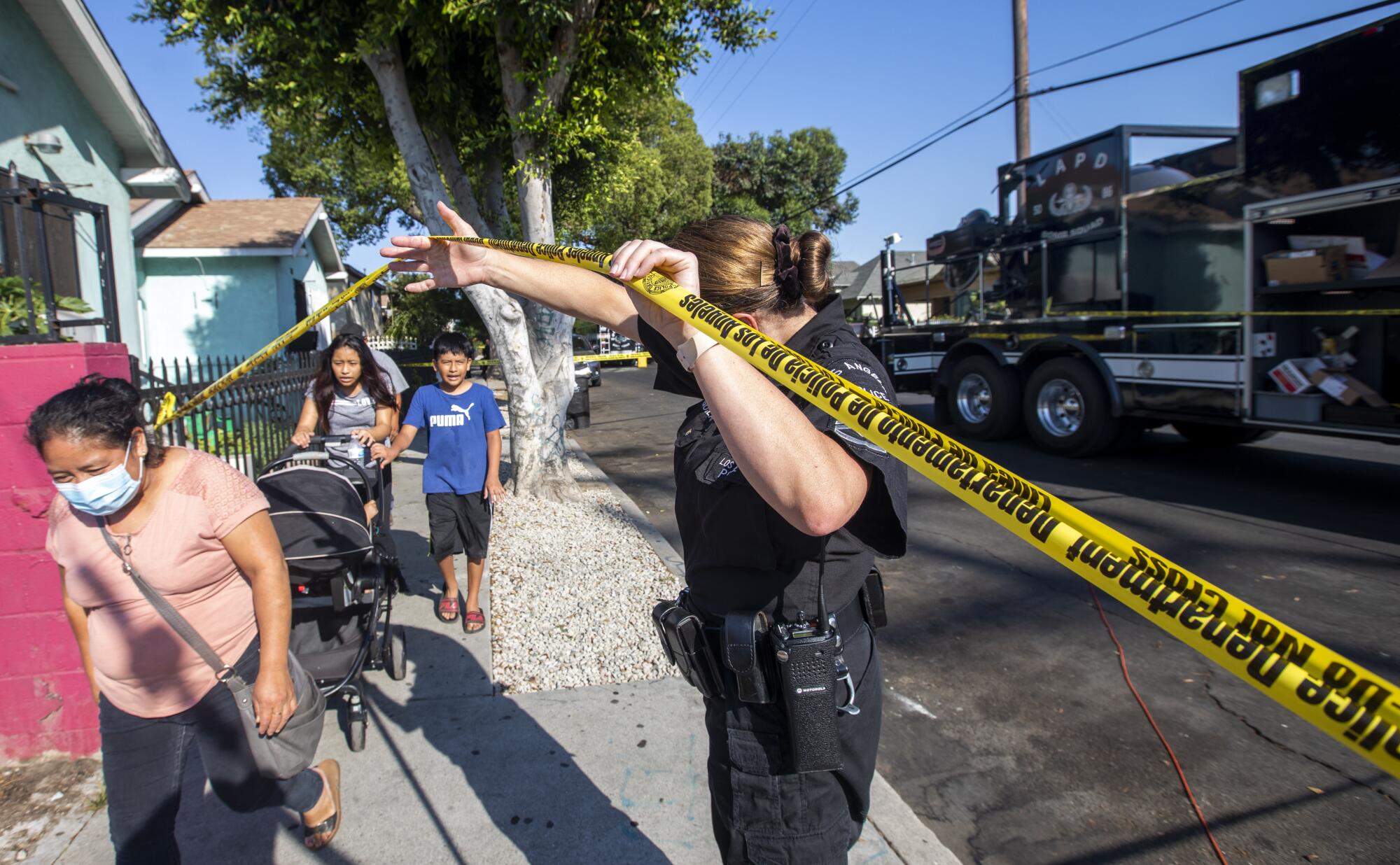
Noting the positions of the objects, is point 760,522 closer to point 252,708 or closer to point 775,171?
point 252,708

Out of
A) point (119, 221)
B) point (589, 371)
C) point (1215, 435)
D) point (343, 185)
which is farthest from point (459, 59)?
point (343, 185)

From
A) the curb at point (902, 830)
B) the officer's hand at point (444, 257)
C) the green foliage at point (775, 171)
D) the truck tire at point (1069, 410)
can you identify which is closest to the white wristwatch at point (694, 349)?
the officer's hand at point (444, 257)

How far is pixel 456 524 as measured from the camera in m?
4.98

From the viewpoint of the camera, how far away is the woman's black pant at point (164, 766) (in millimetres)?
2301

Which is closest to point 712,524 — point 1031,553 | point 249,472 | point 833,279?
point 833,279

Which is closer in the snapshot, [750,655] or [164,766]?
[750,655]

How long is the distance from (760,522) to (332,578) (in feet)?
8.55

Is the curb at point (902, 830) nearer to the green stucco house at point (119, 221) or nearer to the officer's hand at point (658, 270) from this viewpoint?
the officer's hand at point (658, 270)

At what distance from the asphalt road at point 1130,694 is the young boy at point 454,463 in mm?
2177

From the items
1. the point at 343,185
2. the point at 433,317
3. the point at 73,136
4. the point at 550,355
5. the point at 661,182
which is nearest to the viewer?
the point at 550,355

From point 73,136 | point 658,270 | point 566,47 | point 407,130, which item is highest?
point 73,136

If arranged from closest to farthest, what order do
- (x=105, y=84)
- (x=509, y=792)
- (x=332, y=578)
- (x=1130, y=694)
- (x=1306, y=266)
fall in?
1. (x=509, y=792)
2. (x=332, y=578)
3. (x=1130, y=694)
4. (x=1306, y=266)
5. (x=105, y=84)

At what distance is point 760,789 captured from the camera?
1698mm

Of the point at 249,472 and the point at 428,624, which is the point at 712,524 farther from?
the point at 249,472
